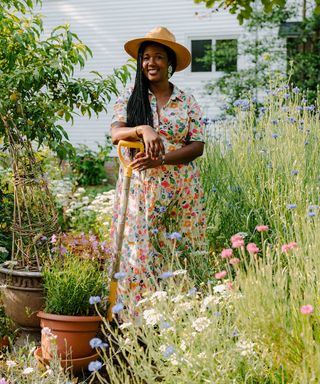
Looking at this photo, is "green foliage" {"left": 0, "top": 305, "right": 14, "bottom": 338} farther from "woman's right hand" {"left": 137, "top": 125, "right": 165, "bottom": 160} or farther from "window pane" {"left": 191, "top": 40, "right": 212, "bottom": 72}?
"window pane" {"left": 191, "top": 40, "right": 212, "bottom": 72}

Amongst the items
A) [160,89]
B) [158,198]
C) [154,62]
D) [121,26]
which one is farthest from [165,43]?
[121,26]

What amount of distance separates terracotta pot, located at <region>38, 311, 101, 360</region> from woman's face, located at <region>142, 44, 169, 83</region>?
4.67ft

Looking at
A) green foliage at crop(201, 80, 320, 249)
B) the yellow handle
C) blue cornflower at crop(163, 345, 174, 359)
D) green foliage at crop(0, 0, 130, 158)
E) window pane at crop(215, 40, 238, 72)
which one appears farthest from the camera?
window pane at crop(215, 40, 238, 72)

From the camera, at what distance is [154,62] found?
13.1 feet

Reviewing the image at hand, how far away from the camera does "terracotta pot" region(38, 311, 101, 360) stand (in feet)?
11.9

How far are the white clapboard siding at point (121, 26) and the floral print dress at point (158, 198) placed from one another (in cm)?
1108

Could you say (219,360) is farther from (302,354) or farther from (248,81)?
(248,81)

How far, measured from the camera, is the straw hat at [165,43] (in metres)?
3.94

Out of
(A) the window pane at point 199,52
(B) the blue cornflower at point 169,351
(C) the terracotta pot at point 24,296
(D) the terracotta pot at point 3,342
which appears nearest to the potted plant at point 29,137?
(C) the terracotta pot at point 24,296

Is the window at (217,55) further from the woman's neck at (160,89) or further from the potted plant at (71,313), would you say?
the potted plant at (71,313)

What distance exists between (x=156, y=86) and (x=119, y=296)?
129cm

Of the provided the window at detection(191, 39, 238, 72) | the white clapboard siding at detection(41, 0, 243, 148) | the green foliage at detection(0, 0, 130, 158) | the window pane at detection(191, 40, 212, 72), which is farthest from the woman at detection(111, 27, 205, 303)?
the window pane at detection(191, 40, 212, 72)

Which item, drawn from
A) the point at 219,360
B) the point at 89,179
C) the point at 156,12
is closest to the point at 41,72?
the point at 219,360

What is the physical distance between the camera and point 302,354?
237cm
